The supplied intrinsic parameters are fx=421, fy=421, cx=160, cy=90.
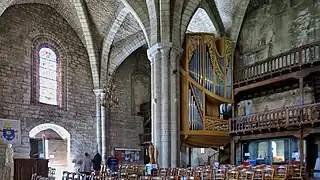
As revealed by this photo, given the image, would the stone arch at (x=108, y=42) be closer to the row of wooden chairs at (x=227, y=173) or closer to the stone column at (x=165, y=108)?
the stone column at (x=165, y=108)

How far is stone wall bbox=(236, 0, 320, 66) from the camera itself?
1975cm

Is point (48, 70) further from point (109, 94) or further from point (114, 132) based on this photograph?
point (114, 132)

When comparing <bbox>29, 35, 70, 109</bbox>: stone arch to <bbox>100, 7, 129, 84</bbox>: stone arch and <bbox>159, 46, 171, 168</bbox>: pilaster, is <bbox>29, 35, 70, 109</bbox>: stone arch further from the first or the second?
<bbox>159, 46, 171, 168</bbox>: pilaster

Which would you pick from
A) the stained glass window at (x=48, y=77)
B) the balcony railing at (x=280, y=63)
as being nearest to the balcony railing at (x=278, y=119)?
the balcony railing at (x=280, y=63)

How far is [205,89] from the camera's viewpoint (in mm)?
19156

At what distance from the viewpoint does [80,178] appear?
36.6 feet

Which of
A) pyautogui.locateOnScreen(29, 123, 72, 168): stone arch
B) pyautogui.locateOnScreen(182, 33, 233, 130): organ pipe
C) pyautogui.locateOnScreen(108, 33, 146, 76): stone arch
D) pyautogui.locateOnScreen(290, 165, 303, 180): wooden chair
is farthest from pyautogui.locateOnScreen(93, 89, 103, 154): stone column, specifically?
pyautogui.locateOnScreen(290, 165, 303, 180): wooden chair

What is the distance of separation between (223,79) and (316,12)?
17.3ft

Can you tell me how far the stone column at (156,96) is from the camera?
675 inches

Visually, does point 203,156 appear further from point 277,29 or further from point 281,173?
point 281,173

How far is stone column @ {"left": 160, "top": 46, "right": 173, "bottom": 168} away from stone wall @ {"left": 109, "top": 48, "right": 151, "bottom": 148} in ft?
28.0

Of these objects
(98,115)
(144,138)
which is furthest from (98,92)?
(144,138)

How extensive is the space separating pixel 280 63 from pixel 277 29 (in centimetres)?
208

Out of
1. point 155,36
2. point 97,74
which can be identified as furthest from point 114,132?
point 155,36
